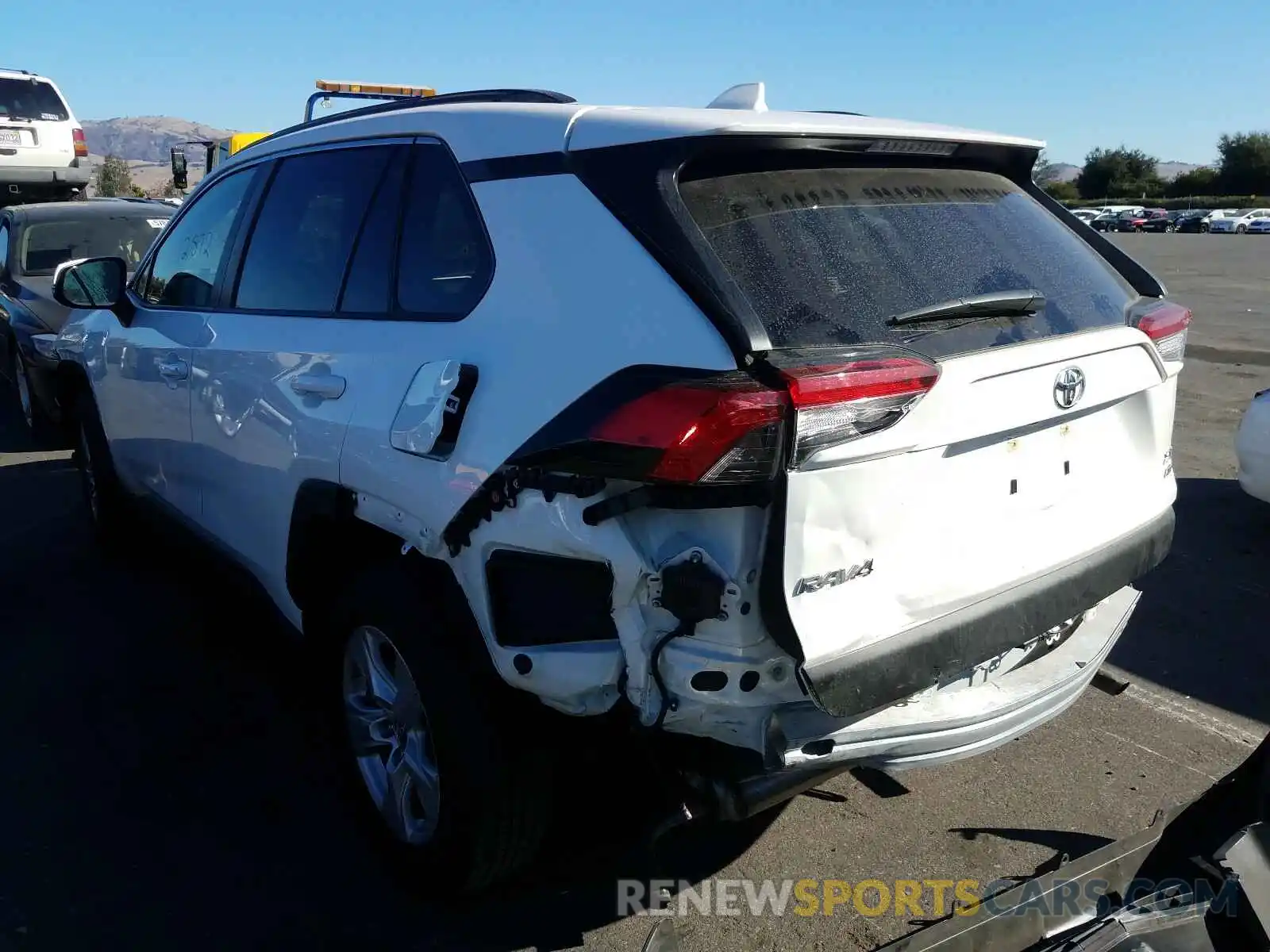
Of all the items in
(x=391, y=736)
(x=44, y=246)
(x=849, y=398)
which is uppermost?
(x=849, y=398)

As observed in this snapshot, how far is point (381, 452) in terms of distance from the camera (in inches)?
103

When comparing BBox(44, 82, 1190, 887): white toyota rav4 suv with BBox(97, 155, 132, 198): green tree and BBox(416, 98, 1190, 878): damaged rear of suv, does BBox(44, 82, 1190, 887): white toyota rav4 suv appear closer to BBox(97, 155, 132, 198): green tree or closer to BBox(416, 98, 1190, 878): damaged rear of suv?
BBox(416, 98, 1190, 878): damaged rear of suv

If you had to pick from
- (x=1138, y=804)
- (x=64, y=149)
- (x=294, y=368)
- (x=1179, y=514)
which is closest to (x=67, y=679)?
(x=294, y=368)

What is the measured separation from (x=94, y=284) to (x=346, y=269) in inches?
95.3

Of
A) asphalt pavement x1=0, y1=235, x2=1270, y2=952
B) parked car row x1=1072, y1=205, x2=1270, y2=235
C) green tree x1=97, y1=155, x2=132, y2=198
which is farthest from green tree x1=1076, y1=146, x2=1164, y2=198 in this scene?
asphalt pavement x1=0, y1=235, x2=1270, y2=952

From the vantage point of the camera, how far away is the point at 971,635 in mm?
2289

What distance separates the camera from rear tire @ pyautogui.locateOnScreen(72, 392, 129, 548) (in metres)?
5.16

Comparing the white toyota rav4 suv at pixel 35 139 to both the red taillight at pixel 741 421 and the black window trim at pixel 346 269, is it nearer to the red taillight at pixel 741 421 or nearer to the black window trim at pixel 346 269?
the black window trim at pixel 346 269

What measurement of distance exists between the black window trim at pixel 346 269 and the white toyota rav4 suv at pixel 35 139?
14.8 meters

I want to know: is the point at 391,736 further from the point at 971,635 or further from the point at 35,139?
the point at 35,139

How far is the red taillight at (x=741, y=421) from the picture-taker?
1.94 meters

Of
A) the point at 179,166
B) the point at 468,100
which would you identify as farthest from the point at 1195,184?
the point at 468,100

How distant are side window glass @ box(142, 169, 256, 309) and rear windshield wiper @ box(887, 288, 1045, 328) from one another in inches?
104

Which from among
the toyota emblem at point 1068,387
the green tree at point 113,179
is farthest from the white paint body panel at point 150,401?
the green tree at point 113,179
